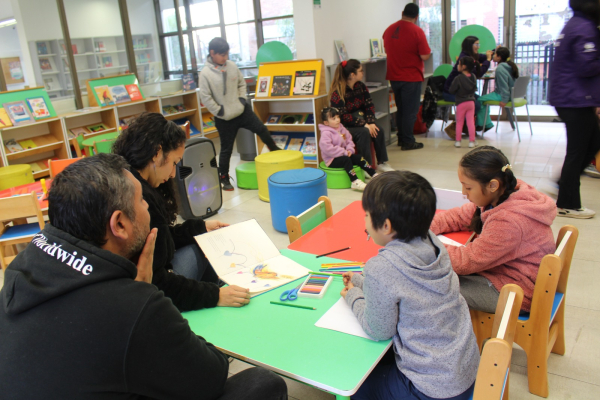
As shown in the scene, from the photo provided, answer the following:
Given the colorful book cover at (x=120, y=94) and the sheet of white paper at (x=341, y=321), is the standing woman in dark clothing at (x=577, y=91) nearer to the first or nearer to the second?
the sheet of white paper at (x=341, y=321)

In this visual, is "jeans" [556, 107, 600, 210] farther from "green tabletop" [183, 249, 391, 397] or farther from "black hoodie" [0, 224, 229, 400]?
"black hoodie" [0, 224, 229, 400]

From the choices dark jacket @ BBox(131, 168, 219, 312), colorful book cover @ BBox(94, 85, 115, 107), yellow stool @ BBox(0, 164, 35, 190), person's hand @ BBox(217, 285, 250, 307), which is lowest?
yellow stool @ BBox(0, 164, 35, 190)

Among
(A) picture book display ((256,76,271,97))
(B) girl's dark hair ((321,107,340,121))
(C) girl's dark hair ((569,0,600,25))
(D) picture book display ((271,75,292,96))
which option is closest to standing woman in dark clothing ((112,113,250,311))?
(B) girl's dark hair ((321,107,340,121))

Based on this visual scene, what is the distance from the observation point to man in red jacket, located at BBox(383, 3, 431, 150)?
579cm

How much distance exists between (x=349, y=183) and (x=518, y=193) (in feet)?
9.89

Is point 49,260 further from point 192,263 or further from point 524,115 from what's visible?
point 524,115

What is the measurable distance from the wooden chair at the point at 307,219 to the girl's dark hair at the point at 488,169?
0.80 meters

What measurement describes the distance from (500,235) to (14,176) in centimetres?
515

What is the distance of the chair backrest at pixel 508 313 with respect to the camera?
4.28ft

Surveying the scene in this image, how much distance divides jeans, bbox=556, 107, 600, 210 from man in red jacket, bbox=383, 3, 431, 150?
2565 mm

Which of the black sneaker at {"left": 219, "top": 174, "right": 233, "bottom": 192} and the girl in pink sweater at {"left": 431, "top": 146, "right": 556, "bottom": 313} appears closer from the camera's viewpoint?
the girl in pink sweater at {"left": 431, "top": 146, "right": 556, "bottom": 313}

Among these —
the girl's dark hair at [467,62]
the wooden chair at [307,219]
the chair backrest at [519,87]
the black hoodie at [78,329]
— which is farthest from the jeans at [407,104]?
the black hoodie at [78,329]

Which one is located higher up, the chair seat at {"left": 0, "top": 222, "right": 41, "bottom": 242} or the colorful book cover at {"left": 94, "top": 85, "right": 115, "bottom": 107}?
the colorful book cover at {"left": 94, "top": 85, "right": 115, "bottom": 107}

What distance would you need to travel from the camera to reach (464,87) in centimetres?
592
